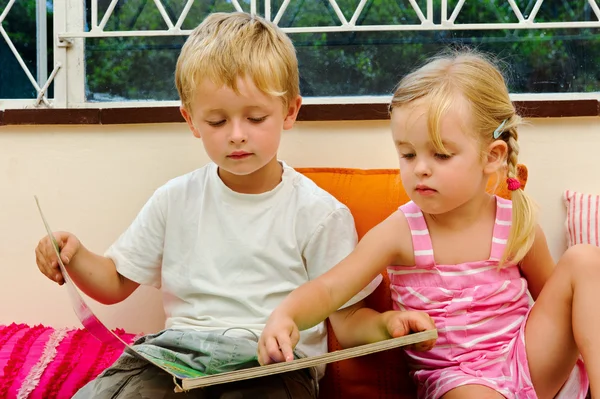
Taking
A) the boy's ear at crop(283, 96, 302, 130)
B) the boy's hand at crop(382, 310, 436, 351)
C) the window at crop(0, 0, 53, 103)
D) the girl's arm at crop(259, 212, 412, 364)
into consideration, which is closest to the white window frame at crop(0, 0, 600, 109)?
the window at crop(0, 0, 53, 103)

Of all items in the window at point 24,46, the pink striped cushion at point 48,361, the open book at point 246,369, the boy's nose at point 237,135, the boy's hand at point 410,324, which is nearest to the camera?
the open book at point 246,369

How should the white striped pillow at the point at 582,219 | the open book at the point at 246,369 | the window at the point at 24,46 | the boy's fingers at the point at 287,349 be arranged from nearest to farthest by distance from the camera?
the open book at the point at 246,369 < the boy's fingers at the point at 287,349 < the white striped pillow at the point at 582,219 < the window at the point at 24,46

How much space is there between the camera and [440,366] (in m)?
1.25

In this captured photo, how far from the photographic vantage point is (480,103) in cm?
124

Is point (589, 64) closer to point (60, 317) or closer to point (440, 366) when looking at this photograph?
point (440, 366)

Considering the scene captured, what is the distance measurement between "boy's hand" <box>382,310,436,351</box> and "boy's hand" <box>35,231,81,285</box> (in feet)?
1.79

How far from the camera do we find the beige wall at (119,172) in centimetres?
161

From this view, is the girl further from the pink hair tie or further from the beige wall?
the beige wall

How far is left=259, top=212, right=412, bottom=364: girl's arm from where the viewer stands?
3.70 feet

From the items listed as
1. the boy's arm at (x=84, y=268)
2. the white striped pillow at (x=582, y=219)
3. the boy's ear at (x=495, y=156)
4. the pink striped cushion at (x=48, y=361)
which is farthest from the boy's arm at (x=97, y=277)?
the white striped pillow at (x=582, y=219)

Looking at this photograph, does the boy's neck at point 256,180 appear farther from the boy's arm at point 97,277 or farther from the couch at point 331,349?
the boy's arm at point 97,277

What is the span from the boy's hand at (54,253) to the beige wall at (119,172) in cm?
40

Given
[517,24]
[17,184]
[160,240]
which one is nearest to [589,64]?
[517,24]

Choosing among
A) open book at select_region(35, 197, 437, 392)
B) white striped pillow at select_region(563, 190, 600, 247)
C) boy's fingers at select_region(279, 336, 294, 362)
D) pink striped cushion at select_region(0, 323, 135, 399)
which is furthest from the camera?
white striped pillow at select_region(563, 190, 600, 247)
